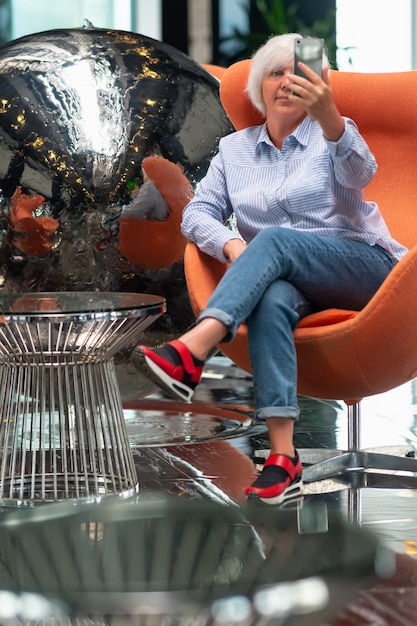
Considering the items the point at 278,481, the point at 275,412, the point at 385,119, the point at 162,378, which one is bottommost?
the point at 278,481

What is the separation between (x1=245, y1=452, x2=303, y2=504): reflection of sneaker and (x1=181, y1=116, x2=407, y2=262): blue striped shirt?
61 centimetres

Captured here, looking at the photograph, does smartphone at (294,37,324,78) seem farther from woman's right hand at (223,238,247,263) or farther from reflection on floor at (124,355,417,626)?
reflection on floor at (124,355,417,626)

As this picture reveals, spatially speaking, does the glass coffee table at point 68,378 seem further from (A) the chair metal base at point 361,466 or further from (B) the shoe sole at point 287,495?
(A) the chair metal base at point 361,466

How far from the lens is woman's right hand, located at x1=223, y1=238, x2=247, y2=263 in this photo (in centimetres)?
279

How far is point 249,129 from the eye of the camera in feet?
9.92

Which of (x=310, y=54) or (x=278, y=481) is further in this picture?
(x=310, y=54)

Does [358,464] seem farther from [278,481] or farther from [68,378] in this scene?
[68,378]

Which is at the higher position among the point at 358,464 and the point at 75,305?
the point at 75,305

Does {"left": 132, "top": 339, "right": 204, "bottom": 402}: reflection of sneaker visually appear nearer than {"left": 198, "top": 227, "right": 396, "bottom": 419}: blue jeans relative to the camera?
Yes

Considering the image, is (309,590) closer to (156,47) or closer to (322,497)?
(322,497)

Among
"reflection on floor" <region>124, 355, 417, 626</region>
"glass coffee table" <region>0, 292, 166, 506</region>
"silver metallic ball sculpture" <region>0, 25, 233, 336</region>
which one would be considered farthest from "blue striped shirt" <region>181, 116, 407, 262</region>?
"reflection on floor" <region>124, 355, 417, 626</region>

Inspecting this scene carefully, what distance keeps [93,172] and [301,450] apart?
1000 millimetres

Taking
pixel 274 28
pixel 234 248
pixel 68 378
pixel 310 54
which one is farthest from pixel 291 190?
pixel 274 28

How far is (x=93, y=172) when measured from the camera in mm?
3188
